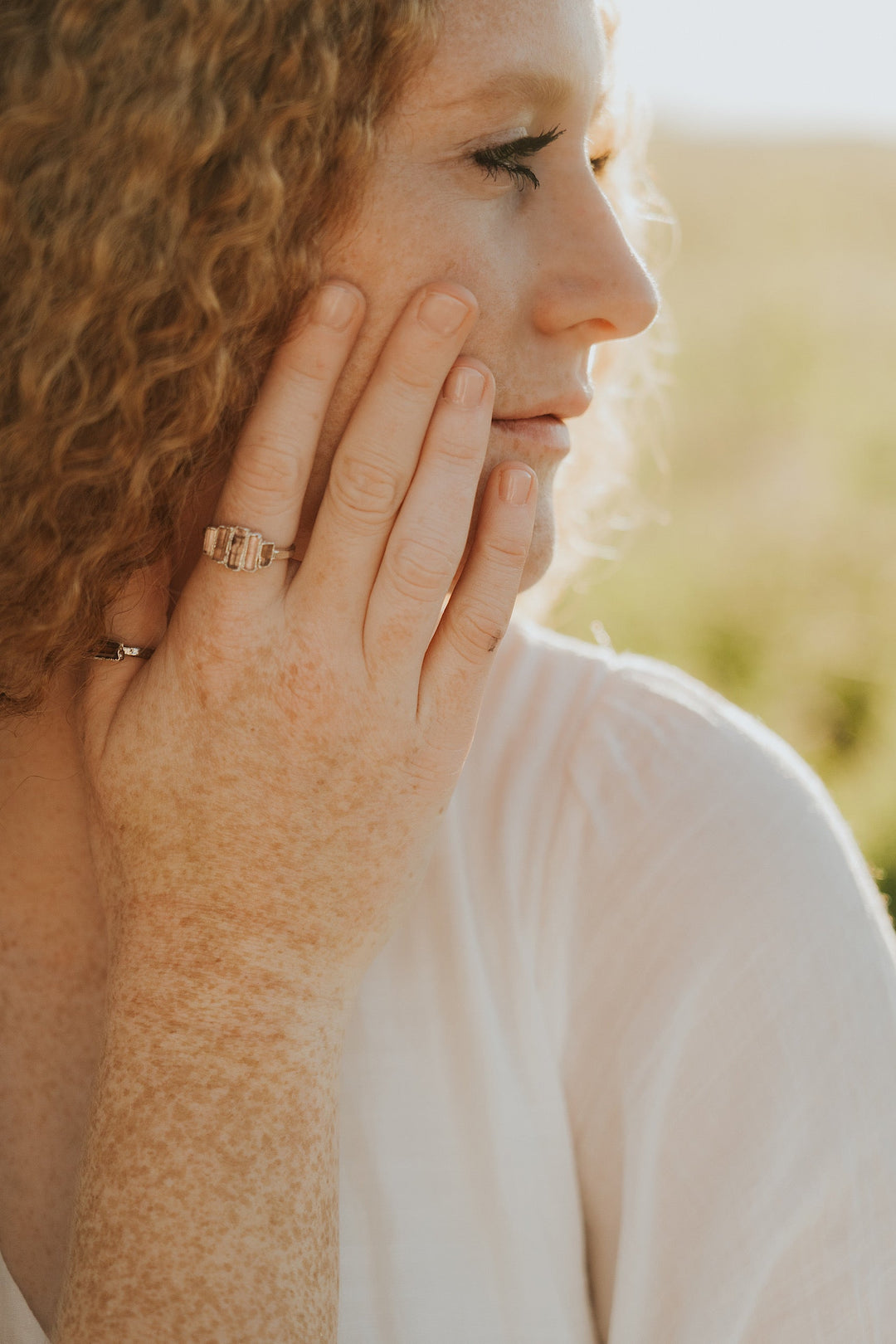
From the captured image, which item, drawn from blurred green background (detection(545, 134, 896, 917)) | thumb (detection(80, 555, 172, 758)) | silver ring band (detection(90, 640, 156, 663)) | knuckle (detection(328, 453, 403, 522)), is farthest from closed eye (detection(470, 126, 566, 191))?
blurred green background (detection(545, 134, 896, 917))

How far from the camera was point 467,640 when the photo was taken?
143 centimetres

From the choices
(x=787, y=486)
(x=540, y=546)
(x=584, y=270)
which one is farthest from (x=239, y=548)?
(x=787, y=486)

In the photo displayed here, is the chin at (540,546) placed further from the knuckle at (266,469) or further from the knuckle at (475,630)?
the knuckle at (266,469)

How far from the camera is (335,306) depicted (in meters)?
1.28

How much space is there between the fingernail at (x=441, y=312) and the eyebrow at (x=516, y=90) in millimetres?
198

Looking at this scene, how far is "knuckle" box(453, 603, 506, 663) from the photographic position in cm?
142

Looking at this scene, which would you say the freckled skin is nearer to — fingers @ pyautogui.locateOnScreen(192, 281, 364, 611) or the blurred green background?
fingers @ pyautogui.locateOnScreen(192, 281, 364, 611)

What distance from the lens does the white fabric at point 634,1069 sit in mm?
1324

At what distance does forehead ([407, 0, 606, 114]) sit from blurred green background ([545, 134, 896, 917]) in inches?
52.7

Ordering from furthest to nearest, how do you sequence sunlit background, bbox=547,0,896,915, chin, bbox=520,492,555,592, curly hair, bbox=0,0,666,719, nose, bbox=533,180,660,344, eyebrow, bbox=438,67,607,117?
sunlit background, bbox=547,0,896,915 → chin, bbox=520,492,555,592 → nose, bbox=533,180,660,344 → eyebrow, bbox=438,67,607,117 → curly hair, bbox=0,0,666,719

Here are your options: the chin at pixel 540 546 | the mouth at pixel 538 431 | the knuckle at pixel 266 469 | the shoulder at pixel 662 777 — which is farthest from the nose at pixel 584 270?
the shoulder at pixel 662 777

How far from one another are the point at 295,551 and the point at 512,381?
1.08 ft

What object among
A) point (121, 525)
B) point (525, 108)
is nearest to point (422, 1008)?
point (121, 525)

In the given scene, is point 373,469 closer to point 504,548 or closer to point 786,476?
point 504,548
